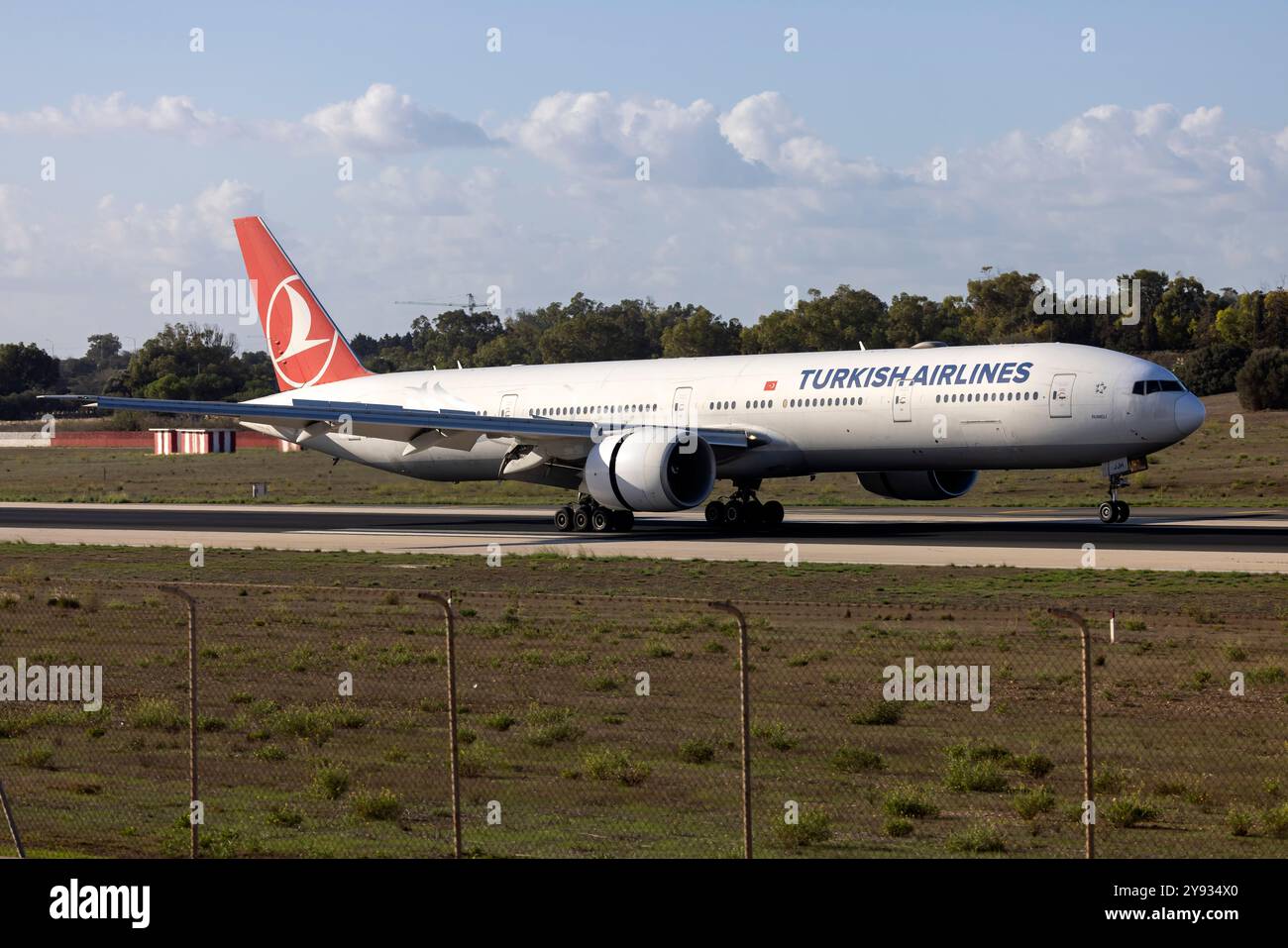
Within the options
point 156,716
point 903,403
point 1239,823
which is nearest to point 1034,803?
point 1239,823

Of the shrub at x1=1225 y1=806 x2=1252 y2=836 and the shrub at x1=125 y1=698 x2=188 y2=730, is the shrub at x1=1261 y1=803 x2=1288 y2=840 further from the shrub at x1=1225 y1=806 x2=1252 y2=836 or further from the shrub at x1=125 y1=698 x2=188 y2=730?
the shrub at x1=125 y1=698 x2=188 y2=730

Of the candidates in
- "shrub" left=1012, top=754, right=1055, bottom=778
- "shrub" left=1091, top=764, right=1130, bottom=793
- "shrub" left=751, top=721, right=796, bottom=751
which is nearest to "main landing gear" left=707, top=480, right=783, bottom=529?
"shrub" left=751, top=721, right=796, bottom=751

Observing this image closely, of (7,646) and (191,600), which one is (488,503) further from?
(191,600)

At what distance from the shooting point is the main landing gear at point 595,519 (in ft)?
143

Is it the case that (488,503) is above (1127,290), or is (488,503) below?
below

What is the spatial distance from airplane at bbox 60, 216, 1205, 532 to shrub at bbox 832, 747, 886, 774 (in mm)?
23250

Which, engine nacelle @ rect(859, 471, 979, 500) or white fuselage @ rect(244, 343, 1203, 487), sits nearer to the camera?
white fuselage @ rect(244, 343, 1203, 487)

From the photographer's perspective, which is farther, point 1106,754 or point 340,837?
point 1106,754

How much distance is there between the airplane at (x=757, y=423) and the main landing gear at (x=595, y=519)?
0.05 meters

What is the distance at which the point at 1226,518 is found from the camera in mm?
45094

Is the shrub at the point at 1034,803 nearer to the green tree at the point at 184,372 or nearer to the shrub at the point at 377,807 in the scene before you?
the shrub at the point at 377,807

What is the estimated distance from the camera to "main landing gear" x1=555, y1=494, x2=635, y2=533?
43.5 meters
